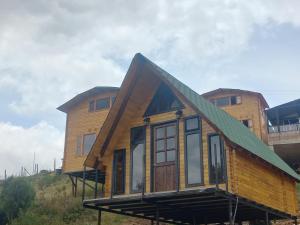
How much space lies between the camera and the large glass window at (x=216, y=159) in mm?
16969

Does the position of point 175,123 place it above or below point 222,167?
above

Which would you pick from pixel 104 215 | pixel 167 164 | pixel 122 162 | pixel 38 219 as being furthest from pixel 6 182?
pixel 167 164

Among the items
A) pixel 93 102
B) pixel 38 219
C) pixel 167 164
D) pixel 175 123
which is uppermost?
pixel 93 102

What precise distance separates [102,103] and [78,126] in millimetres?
2635

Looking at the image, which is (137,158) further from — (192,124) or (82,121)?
(82,121)

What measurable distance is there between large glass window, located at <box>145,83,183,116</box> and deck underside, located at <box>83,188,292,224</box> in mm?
3553

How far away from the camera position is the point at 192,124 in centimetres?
1841

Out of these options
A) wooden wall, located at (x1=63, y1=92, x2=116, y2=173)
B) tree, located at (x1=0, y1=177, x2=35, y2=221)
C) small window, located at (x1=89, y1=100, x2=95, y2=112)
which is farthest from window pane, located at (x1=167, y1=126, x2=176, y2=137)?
small window, located at (x1=89, y1=100, x2=95, y2=112)

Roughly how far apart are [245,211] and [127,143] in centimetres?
548

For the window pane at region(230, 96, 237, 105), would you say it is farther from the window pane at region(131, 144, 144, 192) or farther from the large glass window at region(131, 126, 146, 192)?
the window pane at region(131, 144, 144, 192)

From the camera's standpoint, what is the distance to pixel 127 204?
19.1m

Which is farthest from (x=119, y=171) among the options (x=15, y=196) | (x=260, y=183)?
(x=15, y=196)

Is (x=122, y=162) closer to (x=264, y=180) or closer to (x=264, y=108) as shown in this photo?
(x=264, y=180)

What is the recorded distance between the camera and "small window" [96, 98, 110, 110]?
129ft
